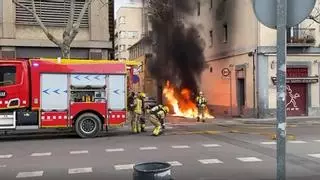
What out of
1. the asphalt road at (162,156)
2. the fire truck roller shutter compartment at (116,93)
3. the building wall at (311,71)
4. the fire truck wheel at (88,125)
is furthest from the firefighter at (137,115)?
the building wall at (311,71)

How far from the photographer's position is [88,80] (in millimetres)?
18781

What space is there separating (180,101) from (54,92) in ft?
87.2

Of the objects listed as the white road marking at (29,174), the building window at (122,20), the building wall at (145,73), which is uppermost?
the building window at (122,20)

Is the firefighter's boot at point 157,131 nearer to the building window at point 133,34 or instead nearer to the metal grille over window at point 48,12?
the metal grille over window at point 48,12

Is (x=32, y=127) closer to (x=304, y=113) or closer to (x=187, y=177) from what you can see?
(x=187, y=177)

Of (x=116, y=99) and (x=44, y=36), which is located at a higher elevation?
(x=44, y=36)

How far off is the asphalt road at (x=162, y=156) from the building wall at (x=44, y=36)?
9011mm

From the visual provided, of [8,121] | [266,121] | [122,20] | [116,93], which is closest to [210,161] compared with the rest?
[116,93]

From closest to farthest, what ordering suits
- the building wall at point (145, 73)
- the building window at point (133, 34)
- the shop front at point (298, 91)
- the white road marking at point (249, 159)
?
the white road marking at point (249, 159) < the shop front at point (298, 91) < the building wall at point (145, 73) < the building window at point (133, 34)

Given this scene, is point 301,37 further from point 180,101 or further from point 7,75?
point 7,75

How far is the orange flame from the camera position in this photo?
137 ft

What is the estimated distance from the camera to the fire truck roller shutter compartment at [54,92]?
1822 cm

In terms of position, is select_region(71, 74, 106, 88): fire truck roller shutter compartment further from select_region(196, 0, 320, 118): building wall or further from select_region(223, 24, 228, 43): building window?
select_region(223, 24, 228, 43): building window

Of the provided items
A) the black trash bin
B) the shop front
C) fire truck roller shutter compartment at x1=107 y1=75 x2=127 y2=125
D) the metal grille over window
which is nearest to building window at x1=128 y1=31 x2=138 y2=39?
the shop front
